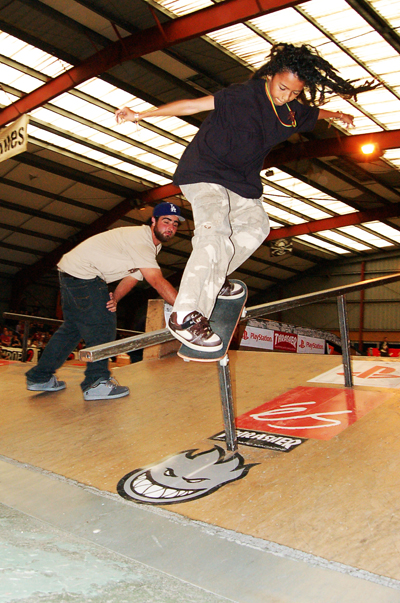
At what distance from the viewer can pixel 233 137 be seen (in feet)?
7.97

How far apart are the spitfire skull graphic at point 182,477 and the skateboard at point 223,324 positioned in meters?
0.48

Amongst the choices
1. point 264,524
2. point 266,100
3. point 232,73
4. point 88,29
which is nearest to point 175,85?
point 232,73

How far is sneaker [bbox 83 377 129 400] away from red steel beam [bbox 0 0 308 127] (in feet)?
22.2

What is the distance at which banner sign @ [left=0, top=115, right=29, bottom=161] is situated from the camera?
9438 mm

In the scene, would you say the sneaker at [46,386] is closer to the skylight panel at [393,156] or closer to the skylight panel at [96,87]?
the skylight panel at [96,87]

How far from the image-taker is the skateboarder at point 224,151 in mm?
2268

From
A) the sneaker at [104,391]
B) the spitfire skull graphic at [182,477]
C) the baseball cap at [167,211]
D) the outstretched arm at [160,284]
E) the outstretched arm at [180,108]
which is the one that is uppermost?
the outstretched arm at [180,108]

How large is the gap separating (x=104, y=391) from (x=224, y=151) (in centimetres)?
211

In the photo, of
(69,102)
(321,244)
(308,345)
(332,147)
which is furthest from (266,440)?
(321,244)

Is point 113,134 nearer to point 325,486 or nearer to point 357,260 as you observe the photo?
point 325,486

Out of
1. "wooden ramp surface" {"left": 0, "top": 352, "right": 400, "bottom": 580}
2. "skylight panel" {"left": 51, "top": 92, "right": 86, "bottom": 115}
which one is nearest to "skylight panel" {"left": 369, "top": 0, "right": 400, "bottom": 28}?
"skylight panel" {"left": 51, "top": 92, "right": 86, "bottom": 115}

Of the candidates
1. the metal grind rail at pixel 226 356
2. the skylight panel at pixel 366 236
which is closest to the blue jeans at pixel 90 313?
the metal grind rail at pixel 226 356

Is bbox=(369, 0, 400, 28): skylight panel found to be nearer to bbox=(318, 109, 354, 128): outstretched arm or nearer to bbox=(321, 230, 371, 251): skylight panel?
bbox=(318, 109, 354, 128): outstretched arm

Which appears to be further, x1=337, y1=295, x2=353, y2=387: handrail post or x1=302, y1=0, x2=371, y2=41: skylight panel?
x1=302, y1=0, x2=371, y2=41: skylight panel
